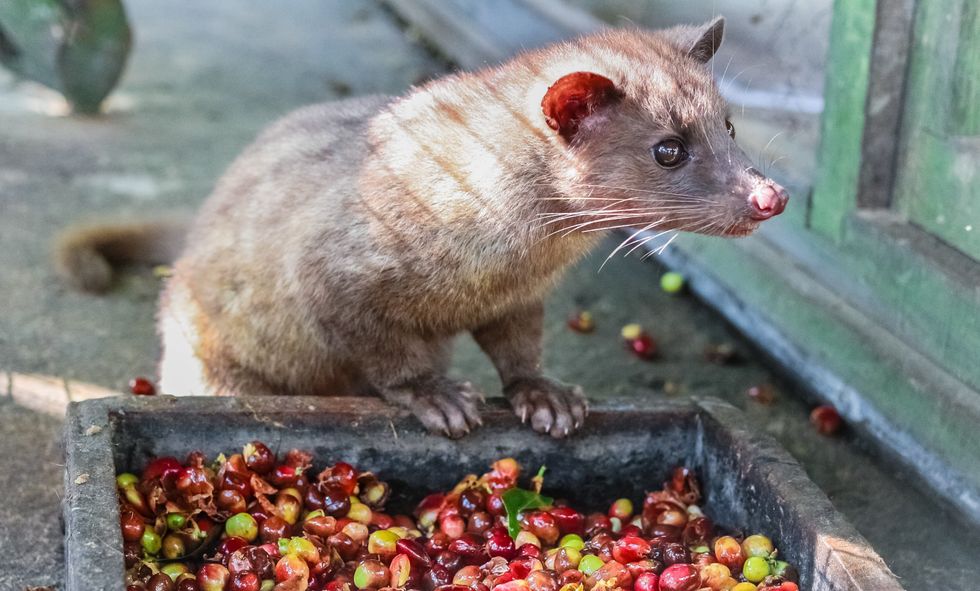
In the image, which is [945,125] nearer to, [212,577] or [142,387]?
[212,577]

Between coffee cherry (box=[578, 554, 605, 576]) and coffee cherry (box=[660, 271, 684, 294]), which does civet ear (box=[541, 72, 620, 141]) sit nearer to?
coffee cherry (box=[578, 554, 605, 576])

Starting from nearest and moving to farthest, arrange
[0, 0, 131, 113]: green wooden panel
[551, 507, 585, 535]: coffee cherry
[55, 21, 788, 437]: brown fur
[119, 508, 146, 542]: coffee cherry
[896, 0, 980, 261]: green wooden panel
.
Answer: [119, 508, 146, 542]: coffee cherry < [55, 21, 788, 437]: brown fur < [551, 507, 585, 535]: coffee cherry < [896, 0, 980, 261]: green wooden panel < [0, 0, 131, 113]: green wooden panel

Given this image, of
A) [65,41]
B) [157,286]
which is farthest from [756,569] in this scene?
[65,41]

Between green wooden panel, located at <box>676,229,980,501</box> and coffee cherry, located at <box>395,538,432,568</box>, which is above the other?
coffee cherry, located at <box>395,538,432,568</box>

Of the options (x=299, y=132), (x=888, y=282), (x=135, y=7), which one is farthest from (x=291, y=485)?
(x=135, y=7)

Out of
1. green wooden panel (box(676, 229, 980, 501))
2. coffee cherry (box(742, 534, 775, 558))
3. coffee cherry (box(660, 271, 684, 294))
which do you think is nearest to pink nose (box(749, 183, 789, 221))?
coffee cherry (box(742, 534, 775, 558))

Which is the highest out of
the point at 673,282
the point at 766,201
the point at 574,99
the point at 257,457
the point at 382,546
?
the point at 574,99

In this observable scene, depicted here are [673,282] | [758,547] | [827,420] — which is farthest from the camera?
[673,282]

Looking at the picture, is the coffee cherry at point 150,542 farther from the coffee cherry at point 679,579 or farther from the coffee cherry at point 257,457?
the coffee cherry at point 679,579

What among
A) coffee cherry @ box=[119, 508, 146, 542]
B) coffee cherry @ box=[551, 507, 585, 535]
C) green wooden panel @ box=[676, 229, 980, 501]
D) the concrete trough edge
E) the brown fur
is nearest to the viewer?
the concrete trough edge
